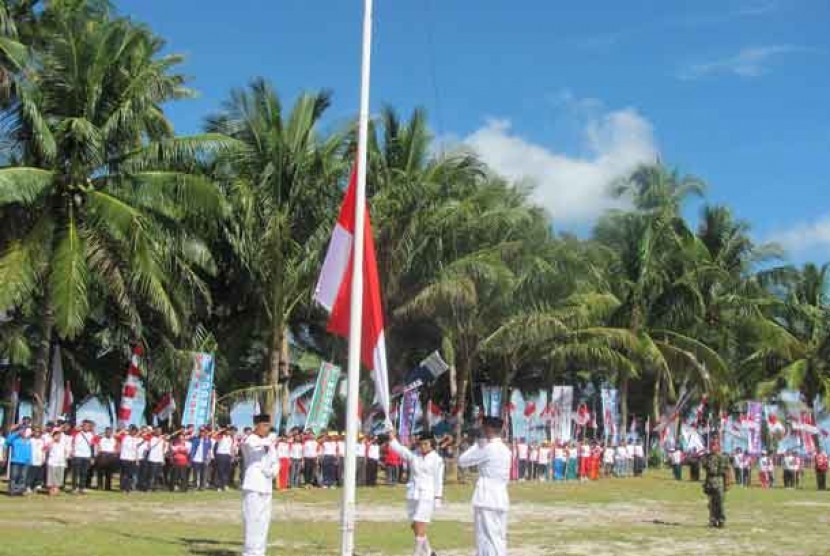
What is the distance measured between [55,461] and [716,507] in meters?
14.3

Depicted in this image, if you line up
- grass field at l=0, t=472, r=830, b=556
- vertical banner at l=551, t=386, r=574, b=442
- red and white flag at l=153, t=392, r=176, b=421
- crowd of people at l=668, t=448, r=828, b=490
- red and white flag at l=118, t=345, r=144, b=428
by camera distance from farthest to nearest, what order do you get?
vertical banner at l=551, t=386, r=574, b=442 < crowd of people at l=668, t=448, r=828, b=490 < red and white flag at l=153, t=392, r=176, b=421 < red and white flag at l=118, t=345, r=144, b=428 < grass field at l=0, t=472, r=830, b=556

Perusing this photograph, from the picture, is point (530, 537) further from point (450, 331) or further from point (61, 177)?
point (450, 331)

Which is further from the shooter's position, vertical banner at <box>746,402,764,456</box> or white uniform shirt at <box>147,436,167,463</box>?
vertical banner at <box>746,402,764,456</box>

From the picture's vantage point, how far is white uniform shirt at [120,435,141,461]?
84.6ft

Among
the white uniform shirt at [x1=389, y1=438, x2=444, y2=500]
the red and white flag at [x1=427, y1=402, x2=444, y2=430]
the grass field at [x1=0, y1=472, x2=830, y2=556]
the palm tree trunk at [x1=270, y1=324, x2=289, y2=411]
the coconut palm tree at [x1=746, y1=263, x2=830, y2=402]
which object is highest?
the coconut palm tree at [x1=746, y1=263, x2=830, y2=402]

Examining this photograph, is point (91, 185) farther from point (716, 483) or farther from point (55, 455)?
point (716, 483)

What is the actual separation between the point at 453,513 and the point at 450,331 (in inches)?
547

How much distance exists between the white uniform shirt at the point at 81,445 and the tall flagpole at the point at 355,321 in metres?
14.7

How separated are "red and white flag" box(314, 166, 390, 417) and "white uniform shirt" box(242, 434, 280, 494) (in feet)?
4.93

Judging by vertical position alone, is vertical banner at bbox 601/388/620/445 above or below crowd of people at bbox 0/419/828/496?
above

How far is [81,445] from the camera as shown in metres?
24.9

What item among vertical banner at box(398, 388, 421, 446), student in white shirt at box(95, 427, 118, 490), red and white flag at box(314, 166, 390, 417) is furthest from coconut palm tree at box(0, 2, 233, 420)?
red and white flag at box(314, 166, 390, 417)

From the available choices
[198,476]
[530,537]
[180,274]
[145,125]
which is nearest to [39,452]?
[198,476]

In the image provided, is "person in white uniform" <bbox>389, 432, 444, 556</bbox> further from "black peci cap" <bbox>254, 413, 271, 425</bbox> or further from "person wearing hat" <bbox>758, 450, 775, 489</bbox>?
"person wearing hat" <bbox>758, 450, 775, 489</bbox>
